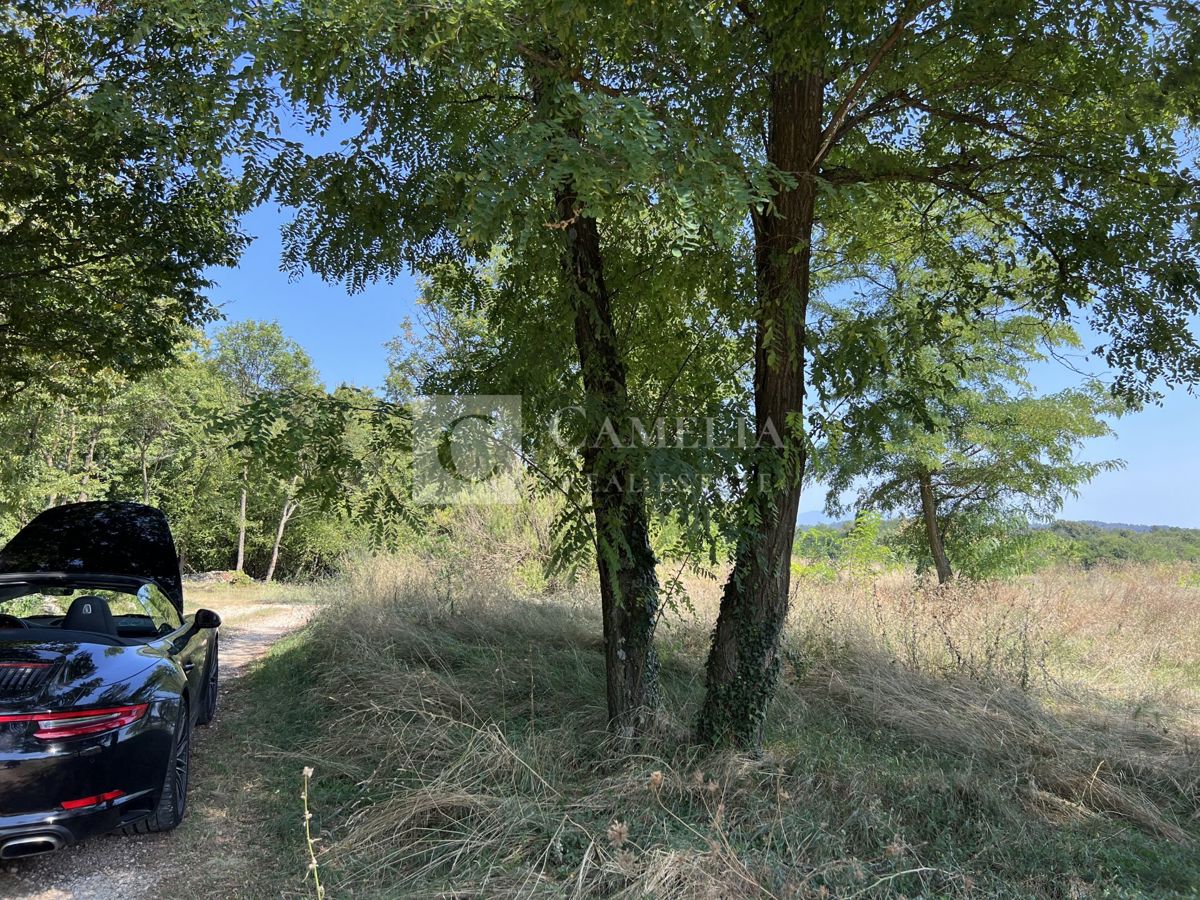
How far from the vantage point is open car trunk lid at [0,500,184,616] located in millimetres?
5812

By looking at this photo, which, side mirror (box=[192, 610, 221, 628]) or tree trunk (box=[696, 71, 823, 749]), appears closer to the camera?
tree trunk (box=[696, 71, 823, 749])

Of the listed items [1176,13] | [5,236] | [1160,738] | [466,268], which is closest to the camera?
[1176,13]

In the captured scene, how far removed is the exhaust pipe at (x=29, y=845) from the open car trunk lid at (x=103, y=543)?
8.57 feet

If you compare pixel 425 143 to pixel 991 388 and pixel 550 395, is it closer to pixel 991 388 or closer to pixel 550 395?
pixel 550 395

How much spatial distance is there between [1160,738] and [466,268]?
660cm

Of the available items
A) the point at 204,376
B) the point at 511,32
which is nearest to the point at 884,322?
the point at 511,32

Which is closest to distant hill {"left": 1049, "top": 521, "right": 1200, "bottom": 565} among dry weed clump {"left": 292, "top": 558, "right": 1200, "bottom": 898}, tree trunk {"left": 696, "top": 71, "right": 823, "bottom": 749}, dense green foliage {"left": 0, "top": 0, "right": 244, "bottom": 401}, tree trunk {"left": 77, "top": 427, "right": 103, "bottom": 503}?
dry weed clump {"left": 292, "top": 558, "right": 1200, "bottom": 898}

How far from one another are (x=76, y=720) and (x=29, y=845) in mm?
562

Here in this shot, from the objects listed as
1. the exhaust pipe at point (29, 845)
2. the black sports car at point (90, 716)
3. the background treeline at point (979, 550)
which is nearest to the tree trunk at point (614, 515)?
the black sports car at point (90, 716)

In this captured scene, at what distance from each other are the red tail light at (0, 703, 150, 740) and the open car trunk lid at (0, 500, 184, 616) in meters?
2.40

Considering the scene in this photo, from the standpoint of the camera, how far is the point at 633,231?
5648mm

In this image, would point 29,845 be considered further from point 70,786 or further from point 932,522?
point 932,522

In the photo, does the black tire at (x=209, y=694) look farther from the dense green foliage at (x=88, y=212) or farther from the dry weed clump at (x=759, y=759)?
the dense green foliage at (x=88, y=212)

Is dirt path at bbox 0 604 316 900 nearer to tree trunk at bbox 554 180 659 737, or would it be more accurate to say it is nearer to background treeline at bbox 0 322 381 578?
background treeline at bbox 0 322 381 578
